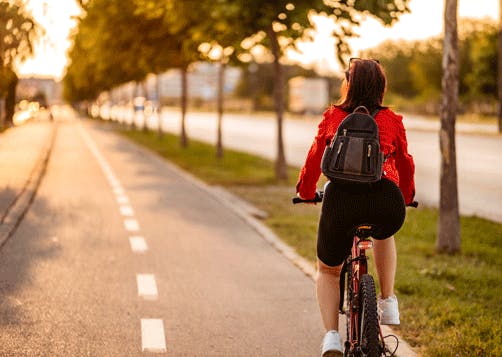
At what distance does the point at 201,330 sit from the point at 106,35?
19.3m

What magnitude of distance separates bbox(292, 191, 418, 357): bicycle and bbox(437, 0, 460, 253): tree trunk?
4.55 m

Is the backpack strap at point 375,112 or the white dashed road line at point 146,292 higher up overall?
the backpack strap at point 375,112

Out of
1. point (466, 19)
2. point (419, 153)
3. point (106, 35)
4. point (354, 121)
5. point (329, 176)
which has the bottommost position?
point (419, 153)

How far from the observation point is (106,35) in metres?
23.8

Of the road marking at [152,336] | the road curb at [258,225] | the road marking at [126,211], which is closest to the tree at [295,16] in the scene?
the road curb at [258,225]

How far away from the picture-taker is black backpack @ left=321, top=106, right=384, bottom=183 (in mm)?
3850

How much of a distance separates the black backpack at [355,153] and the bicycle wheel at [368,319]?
0.52 m

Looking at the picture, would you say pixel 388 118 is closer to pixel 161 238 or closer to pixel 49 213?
pixel 161 238

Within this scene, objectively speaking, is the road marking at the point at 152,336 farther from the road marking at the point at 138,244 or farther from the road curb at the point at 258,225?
the road marking at the point at 138,244

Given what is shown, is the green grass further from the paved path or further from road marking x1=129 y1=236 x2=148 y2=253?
road marking x1=129 y1=236 x2=148 y2=253

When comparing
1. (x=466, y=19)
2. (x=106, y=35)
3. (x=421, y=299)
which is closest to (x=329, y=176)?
(x=421, y=299)

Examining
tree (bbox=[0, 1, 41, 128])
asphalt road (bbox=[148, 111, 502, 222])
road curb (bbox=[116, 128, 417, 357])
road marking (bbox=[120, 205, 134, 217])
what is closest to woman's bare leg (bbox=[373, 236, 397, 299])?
road curb (bbox=[116, 128, 417, 357])

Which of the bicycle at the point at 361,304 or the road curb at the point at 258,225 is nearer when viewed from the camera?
the bicycle at the point at 361,304

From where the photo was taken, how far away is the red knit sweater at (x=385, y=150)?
13.4 feet
